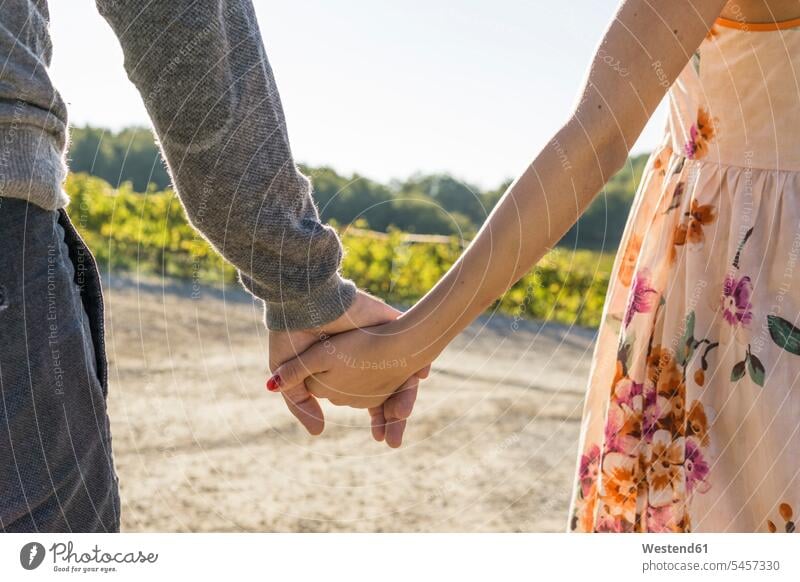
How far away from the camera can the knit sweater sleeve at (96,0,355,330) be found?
1.15 metres

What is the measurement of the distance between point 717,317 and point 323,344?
64cm

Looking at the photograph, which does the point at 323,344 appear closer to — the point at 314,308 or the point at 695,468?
the point at 314,308

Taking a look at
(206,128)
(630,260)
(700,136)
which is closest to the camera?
(206,128)

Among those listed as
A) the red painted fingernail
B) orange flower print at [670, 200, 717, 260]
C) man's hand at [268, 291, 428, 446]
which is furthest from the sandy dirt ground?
orange flower print at [670, 200, 717, 260]

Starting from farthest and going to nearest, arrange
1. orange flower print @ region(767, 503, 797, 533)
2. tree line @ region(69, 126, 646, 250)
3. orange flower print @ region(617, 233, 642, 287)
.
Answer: tree line @ region(69, 126, 646, 250), orange flower print @ region(617, 233, 642, 287), orange flower print @ region(767, 503, 797, 533)

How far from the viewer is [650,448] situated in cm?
145

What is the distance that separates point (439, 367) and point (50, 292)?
153 inches

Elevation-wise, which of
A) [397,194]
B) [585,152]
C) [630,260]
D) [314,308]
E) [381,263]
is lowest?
[314,308]

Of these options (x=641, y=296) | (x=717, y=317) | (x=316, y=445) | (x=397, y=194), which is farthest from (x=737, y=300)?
(x=397, y=194)

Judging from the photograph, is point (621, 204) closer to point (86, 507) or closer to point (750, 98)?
point (750, 98)

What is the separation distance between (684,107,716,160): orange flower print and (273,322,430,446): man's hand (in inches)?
21.2

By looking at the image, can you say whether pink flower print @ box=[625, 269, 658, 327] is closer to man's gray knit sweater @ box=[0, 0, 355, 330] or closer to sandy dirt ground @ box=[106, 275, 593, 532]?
man's gray knit sweater @ box=[0, 0, 355, 330]

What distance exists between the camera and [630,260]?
158 cm

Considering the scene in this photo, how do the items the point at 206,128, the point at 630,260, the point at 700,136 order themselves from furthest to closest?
1. the point at 630,260
2. the point at 700,136
3. the point at 206,128
